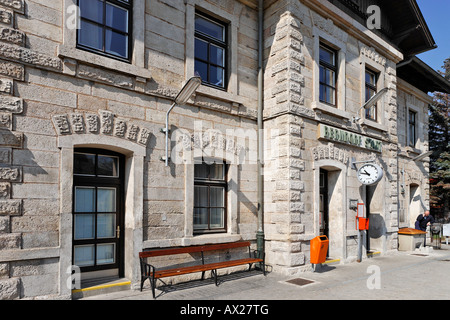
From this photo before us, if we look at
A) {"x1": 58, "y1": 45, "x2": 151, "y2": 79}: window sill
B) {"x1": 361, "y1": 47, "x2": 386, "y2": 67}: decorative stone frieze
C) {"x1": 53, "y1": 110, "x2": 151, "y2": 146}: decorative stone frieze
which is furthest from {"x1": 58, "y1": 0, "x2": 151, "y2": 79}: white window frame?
{"x1": 361, "y1": 47, "x2": 386, "y2": 67}: decorative stone frieze

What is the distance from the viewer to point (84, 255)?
265 inches

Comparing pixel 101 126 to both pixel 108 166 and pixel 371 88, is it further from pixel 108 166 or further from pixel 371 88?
pixel 371 88

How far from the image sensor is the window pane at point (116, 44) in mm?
7070

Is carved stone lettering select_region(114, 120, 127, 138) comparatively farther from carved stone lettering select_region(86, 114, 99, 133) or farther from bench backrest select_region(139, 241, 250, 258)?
bench backrest select_region(139, 241, 250, 258)

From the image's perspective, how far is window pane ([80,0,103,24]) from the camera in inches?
265

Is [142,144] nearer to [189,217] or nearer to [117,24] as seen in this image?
[189,217]

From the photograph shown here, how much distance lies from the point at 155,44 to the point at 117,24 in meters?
0.84

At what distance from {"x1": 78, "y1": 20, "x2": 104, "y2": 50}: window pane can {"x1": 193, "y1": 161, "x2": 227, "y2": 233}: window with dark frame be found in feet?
10.9

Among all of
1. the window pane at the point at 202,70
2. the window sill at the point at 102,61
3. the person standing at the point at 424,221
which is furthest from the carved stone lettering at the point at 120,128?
the person standing at the point at 424,221

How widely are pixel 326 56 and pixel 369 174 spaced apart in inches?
149

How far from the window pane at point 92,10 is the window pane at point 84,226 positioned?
375cm

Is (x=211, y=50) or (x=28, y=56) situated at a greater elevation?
(x=211, y=50)

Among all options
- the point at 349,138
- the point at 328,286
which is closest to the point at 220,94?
the point at 349,138

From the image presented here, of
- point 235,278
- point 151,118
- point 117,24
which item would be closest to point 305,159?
point 235,278
